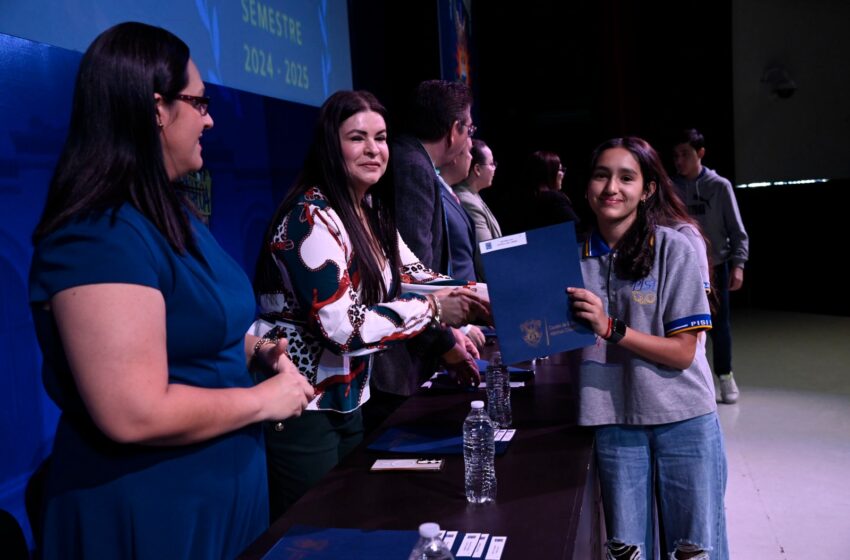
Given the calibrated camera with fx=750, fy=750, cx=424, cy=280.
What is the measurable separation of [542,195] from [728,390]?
5.96 ft

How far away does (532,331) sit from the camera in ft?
5.56

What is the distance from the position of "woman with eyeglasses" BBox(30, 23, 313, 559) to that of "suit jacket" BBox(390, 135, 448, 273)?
53.0 inches

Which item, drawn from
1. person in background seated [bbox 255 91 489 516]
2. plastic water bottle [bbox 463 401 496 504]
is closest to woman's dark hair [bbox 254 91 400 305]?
person in background seated [bbox 255 91 489 516]

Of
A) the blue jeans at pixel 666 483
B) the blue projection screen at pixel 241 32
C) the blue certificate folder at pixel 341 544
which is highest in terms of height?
the blue projection screen at pixel 241 32

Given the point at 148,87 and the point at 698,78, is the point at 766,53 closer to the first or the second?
the point at 698,78

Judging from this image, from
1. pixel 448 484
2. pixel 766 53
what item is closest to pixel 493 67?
pixel 766 53

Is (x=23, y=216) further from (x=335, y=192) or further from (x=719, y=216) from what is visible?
(x=719, y=216)

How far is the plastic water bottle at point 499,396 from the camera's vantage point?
198 centimetres

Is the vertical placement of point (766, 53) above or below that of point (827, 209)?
above

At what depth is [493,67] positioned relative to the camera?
851 centimetres

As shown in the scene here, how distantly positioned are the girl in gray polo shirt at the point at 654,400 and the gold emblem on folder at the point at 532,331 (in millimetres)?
209

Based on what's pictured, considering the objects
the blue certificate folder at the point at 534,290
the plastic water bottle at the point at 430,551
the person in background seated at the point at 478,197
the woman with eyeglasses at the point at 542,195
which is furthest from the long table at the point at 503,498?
the woman with eyeglasses at the point at 542,195

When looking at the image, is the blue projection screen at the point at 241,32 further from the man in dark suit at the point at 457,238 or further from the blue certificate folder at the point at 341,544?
the blue certificate folder at the point at 341,544

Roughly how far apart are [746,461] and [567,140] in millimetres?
5368
